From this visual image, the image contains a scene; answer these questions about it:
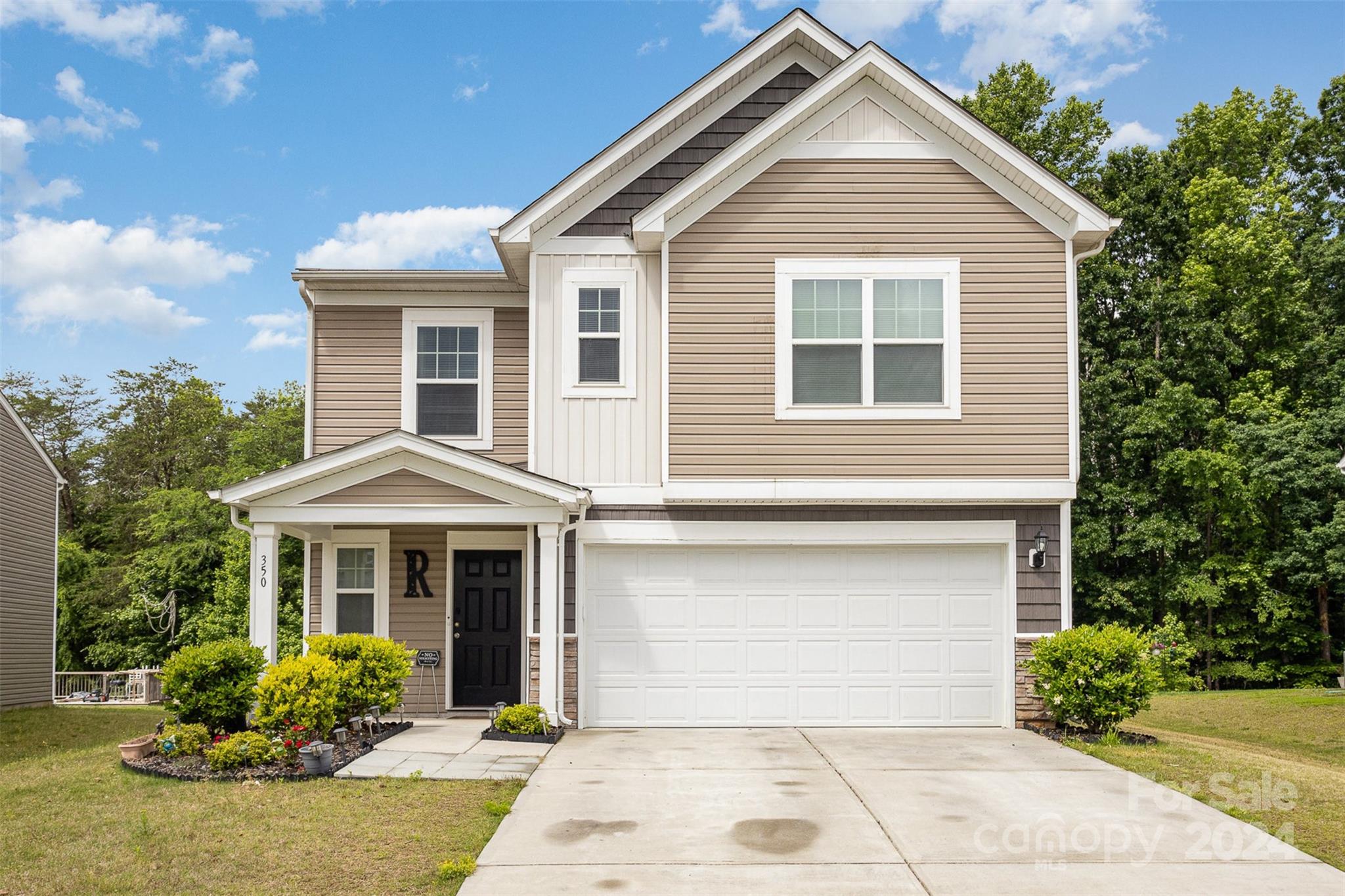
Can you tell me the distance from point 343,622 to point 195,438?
2587 centimetres

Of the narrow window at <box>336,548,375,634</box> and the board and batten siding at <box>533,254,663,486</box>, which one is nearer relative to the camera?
the board and batten siding at <box>533,254,663,486</box>

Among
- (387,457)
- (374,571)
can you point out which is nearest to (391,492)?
(387,457)

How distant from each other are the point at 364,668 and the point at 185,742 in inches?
75.2

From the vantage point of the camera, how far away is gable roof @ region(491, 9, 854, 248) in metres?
12.9

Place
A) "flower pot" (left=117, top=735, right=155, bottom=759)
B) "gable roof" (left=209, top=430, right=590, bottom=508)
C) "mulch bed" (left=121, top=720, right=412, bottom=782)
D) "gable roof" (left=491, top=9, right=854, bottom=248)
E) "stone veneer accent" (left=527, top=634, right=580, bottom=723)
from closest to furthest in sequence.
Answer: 1. "mulch bed" (left=121, top=720, right=412, bottom=782)
2. "flower pot" (left=117, top=735, right=155, bottom=759)
3. "gable roof" (left=209, top=430, right=590, bottom=508)
4. "stone veneer accent" (left=527, top=634, right=580, bottom=723)
5. "gable roof" (left=491, top=9, right=854, bottom=248)

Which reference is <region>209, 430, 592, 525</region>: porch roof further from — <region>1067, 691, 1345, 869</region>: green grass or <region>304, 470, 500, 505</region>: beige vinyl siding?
<region>1067, 691, 1345, 869</region>: green grass

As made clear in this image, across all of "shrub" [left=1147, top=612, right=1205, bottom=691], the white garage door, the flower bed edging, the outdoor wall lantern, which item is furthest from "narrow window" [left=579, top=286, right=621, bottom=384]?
"shrub" [left=1147, top=612, right=1205, bottom=691]

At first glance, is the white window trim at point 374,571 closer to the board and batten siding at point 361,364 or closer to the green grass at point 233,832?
the board and batten siding at point 361,364

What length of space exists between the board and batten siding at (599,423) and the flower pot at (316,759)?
170 inches

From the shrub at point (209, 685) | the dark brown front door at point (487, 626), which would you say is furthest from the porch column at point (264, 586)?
the dark brown front door at point (487, 626)

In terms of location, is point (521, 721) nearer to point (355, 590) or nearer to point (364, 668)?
point (364, 668)

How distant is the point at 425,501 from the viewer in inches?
466

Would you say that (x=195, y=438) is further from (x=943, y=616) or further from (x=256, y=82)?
(x=943, y=616)

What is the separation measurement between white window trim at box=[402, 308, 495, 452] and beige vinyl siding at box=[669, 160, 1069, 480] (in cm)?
285
